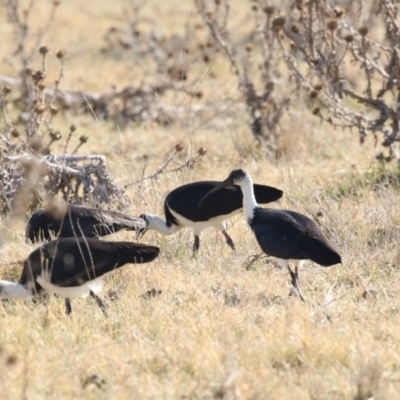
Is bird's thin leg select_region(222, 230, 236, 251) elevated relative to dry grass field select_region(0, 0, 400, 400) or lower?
lower

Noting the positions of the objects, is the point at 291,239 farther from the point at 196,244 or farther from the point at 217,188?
the point at 196,244

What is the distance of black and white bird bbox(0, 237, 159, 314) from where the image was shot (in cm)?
567

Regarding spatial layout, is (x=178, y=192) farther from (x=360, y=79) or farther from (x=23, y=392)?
(x=360, y=79)

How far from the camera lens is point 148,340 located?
523 cm

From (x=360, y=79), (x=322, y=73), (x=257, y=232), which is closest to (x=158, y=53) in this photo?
(x=360, y=79)

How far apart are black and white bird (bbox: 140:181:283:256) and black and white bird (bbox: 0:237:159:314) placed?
4.99ft

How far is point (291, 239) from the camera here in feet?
19.7

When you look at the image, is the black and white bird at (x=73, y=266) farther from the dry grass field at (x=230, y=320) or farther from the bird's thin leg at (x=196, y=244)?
the bird's thin leg at (x=196, y=244)

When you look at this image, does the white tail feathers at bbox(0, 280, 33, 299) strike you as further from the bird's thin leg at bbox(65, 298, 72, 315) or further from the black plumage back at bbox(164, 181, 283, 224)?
the black plumage back at bbox(164, 181, 283, 224)

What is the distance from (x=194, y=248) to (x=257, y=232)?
97 cm

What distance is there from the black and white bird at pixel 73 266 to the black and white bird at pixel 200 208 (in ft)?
4.99

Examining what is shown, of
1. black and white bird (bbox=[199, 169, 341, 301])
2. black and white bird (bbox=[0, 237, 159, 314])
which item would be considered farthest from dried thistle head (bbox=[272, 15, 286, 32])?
black and white bird (bbox=[0, 237, 159, 314])

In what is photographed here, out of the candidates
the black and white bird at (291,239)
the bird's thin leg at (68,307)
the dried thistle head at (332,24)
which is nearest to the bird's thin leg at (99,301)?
the bird's thin leg at (68,307)

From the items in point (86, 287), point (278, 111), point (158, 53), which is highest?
point (86, 287)
